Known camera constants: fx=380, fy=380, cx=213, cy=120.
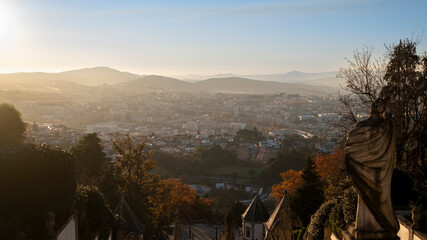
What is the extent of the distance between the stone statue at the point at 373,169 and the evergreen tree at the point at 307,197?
47.2ft

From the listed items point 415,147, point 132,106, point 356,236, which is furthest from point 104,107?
point 356,236

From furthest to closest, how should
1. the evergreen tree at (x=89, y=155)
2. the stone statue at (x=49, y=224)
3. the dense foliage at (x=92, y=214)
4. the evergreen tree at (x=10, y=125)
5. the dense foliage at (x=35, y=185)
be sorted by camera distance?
the evergreen tree at (x=89, y=155) < the evergreen tree at (x=10, y=125) < the dense foliage at (x=92, y=214) < the dense foliage at (x=35, y=185) < the stone statue at (x=49, y=224)

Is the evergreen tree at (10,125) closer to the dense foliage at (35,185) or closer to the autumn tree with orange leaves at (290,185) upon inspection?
the dense foliage at (35,185)

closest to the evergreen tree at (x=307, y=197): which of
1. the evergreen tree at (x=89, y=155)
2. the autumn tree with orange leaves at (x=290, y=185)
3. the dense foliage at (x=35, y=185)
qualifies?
the autumn tree with orange leaves at (x=290, y=185)

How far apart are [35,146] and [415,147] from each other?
43.5 ft

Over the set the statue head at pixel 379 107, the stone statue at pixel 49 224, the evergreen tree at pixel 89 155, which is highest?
the statue head at pixel 379 107

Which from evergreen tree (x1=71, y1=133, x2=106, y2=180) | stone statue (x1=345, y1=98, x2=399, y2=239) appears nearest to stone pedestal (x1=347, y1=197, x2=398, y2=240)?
stone statue (x1=345, y1=98, x2=399, y2=239)

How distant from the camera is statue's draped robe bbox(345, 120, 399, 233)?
10.5 feet

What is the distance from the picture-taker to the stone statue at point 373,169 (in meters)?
3.19

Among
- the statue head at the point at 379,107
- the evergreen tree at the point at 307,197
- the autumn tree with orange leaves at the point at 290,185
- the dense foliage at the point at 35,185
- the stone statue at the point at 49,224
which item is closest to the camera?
the statue head at the point at 379,107

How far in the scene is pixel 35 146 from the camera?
8.67m

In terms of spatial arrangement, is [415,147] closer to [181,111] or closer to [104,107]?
[104,107]

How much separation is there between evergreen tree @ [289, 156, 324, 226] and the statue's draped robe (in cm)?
1447

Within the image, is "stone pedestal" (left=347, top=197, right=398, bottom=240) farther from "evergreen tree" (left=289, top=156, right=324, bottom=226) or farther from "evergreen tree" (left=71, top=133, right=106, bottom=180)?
"evergreen tree" (left=71, top=133, right=106, bottom=180)
